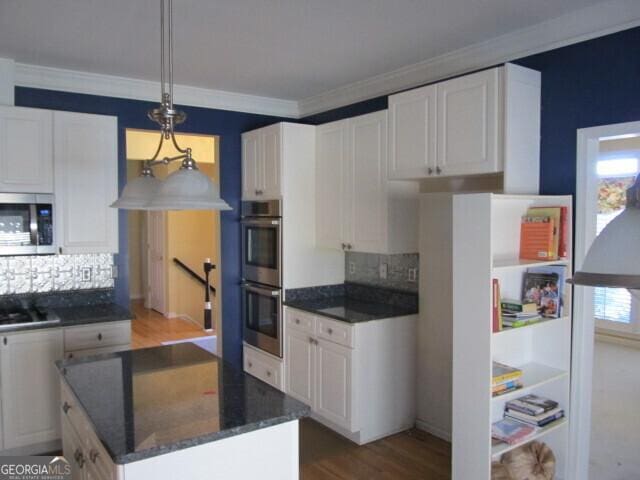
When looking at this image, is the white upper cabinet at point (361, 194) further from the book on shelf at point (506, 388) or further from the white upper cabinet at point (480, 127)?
the book on shelf at point (506, 388)

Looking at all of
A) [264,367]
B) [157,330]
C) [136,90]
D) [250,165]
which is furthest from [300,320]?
[157,330]

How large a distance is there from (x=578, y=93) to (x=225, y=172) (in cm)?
281

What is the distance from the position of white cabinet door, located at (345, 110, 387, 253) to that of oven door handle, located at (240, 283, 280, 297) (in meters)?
0.75

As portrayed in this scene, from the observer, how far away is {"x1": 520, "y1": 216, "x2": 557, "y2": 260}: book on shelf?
278 cm

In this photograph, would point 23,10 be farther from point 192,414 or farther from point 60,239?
point 192,414

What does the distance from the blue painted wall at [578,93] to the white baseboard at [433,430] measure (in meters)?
1.77

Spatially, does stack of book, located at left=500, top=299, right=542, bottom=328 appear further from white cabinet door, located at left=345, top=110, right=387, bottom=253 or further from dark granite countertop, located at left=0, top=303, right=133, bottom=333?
dark granite countertop, located at left=0, top=303, right=133, bottom=333

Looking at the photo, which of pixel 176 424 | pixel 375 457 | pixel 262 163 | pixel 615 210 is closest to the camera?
pixel 176 424

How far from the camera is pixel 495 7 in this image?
263cm

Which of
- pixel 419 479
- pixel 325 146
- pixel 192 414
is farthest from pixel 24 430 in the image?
pixel 325 146

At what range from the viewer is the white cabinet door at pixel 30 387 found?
3.21 m

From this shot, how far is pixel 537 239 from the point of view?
9.27 ft

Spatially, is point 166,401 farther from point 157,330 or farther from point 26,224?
point 157,330

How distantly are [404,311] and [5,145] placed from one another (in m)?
2.88
